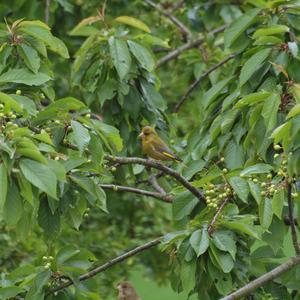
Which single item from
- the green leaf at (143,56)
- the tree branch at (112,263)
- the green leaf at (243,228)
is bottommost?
the tree branch at (112,263)

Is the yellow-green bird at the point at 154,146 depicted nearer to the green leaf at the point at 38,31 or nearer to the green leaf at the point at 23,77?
the green leaf at the point at 38,31

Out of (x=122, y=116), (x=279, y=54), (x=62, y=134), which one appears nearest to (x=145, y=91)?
(x=122, y=116)

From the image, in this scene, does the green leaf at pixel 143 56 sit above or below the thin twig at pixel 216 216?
above

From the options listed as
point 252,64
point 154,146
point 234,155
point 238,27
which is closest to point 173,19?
point 154,146

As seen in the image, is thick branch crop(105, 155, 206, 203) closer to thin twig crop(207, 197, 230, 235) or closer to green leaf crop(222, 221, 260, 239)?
thin twig crop(207, 197, 230, 235)

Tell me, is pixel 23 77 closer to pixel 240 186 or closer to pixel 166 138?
pixel 240 186

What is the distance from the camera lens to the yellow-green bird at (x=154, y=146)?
19.9ft

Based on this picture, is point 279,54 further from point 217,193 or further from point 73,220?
point 73,220

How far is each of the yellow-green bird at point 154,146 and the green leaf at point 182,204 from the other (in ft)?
3.18

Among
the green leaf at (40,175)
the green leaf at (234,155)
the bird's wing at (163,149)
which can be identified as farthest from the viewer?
the bird's wing at (163,149)

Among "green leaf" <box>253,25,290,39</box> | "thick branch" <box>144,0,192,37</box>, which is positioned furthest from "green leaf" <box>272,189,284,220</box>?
"thick branch" <box>144,0,192,37</box>

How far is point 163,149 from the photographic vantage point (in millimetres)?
6445

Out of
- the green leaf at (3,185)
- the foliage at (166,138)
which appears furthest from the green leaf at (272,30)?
the green leaf at (3,185)

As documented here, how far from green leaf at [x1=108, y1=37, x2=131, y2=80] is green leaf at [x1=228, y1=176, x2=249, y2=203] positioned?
1308mm
